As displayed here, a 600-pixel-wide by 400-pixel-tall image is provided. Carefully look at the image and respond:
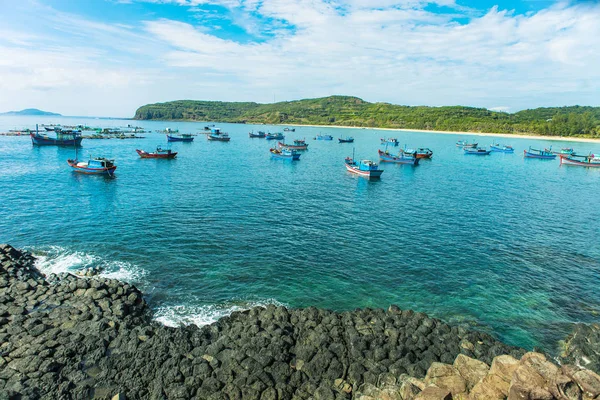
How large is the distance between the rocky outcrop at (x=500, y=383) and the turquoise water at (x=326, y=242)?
8.56 m

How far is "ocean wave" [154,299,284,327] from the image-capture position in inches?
851

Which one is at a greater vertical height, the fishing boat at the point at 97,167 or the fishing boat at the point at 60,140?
the fishing boat at the point at 60,140

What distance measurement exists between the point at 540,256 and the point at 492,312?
43.2 ft

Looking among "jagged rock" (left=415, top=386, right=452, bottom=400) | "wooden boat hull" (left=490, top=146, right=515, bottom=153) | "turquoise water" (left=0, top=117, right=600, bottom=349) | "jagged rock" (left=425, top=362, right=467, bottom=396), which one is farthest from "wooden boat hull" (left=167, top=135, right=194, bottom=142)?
"jagged rock" (left=415, top=386, right=452, bottom=400)

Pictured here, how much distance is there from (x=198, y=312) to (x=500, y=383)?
17190 millimetres

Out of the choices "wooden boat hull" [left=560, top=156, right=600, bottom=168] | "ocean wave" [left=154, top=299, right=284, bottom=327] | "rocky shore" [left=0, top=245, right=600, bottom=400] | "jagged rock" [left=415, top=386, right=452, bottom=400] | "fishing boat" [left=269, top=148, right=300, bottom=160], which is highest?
"fishing boat" [left=269, top=148, right=300, bottom=160]

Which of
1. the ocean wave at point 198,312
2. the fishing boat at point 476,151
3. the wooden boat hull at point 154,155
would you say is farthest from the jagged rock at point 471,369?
the fishing boat at point 476,151

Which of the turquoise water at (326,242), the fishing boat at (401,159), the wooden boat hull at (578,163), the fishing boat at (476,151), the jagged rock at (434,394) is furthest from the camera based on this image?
the fishing boat at (476,151)

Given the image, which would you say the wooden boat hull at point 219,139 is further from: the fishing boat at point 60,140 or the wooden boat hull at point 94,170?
the wooden boat hull at point 94,170

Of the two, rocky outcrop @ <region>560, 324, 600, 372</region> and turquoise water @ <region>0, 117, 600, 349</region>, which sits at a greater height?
turquoise water @ <region>0, 117, 600, 349</region>

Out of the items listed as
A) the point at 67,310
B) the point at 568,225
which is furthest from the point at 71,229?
the point at 568,225

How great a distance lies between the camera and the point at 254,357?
1684 centimetres

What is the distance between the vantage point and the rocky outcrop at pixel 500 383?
10.7 m

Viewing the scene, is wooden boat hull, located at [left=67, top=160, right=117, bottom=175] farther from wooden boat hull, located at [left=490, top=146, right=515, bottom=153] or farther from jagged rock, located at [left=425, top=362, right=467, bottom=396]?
wooden boat hull, located at [left=490, top=146, right=515, bottom=153]
